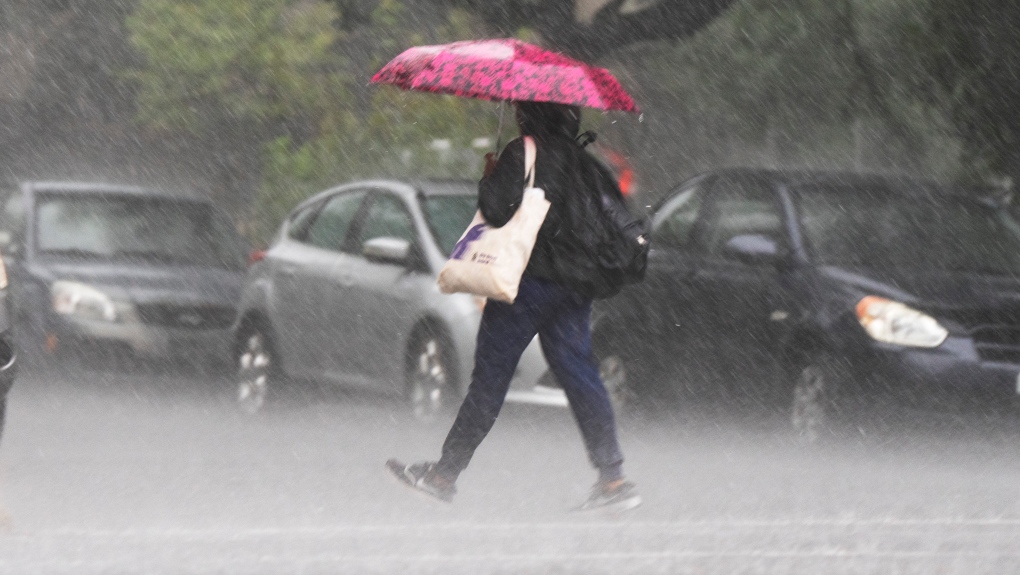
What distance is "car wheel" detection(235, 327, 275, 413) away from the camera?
43.9 feet

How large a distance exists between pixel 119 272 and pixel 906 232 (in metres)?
5.38

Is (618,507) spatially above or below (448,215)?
above

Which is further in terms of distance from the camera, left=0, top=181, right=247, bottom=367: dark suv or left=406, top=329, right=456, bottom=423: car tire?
left=0, top=181, right=247, bottom=367: dark suv

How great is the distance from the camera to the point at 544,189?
851 centimetres

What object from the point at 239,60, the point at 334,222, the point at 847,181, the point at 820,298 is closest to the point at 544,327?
the point at 820,298

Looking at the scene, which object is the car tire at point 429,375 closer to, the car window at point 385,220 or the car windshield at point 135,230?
the car window at point 385,220

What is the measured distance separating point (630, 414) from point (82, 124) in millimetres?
24752

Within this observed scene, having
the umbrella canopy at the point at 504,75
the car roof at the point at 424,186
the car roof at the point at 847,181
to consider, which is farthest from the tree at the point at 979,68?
the umbrella canopy at the point at 504,75

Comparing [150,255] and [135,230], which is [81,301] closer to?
[150,255]

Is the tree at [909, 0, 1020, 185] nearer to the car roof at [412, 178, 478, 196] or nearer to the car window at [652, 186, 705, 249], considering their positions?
the car window at [652, 186, 705, 249]

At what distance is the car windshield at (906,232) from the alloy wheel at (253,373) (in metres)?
3.62

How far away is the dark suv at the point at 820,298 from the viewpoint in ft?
Result: 35.6

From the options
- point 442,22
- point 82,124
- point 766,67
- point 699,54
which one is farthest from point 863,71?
point 82,124

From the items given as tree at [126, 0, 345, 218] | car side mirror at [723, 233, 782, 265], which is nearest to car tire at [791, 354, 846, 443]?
car side mirror at [723, 233, 782, 265]
